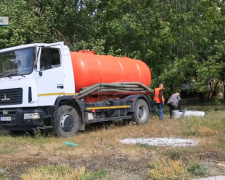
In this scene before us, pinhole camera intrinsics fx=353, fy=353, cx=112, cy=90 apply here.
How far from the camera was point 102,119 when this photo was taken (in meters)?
12.3

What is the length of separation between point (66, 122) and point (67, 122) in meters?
0.04

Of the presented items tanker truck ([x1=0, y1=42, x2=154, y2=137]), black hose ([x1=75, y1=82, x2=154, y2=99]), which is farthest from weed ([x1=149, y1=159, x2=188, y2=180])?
black hose ([x1=75, y1=82, x2=154, y2=99])

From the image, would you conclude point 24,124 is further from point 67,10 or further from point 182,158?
point 67,10

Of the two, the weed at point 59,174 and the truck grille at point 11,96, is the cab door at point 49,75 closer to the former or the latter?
the truck grille at point 11,96

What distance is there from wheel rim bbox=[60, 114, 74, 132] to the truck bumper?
17.1 inches

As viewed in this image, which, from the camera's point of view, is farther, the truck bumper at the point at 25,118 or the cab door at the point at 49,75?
the cab door at the point at 49,75

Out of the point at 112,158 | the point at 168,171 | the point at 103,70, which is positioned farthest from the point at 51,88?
the point at 168,171

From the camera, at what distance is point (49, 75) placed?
34.8 feet

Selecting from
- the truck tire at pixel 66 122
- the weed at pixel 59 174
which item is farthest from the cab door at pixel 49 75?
the weed at pixel 59 174

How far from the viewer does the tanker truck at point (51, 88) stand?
34.1ft

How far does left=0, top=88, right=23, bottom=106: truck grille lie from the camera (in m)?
10.5

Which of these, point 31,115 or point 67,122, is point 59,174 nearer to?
point 31,115

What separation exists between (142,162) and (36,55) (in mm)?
5098

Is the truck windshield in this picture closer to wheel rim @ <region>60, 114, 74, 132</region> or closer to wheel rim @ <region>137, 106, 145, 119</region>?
wheel rim @ <region>60, 114, 74, 132</region>
